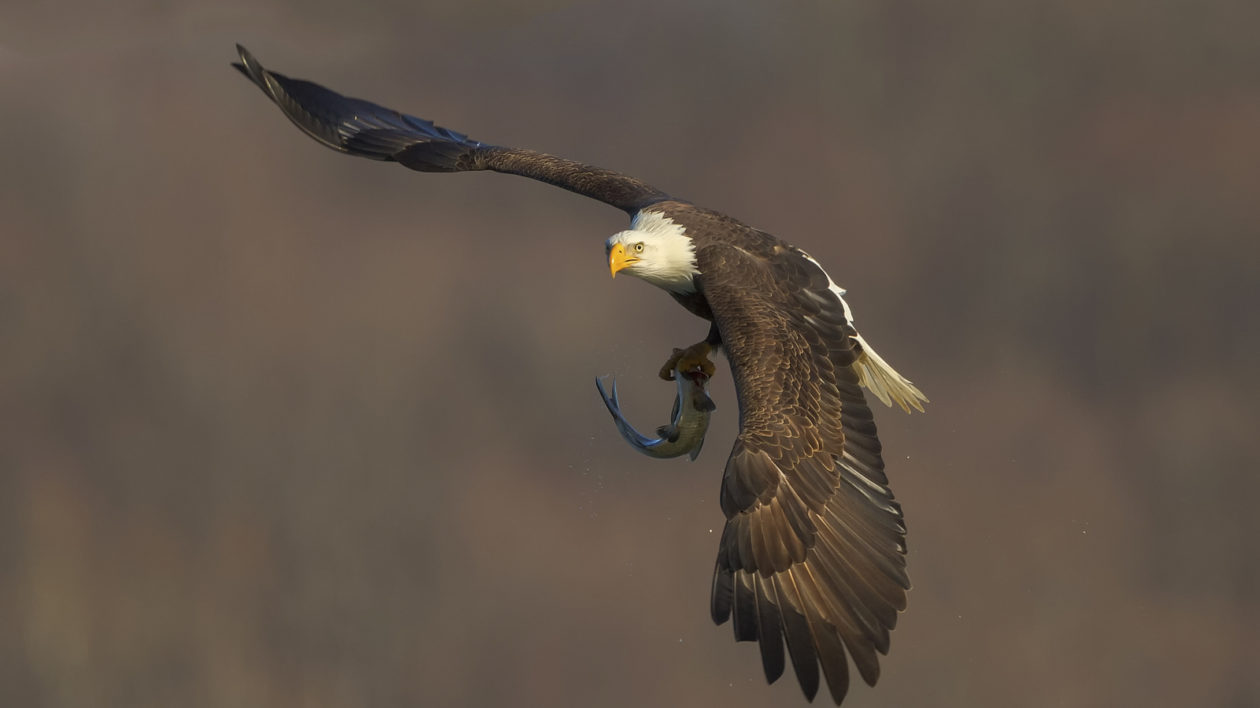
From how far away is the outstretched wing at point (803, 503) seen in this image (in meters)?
5.09

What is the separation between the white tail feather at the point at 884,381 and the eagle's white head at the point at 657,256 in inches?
31.6

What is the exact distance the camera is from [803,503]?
5410mm

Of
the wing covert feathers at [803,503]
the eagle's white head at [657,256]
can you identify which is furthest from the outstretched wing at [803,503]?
the eagle's white head at [657,256]

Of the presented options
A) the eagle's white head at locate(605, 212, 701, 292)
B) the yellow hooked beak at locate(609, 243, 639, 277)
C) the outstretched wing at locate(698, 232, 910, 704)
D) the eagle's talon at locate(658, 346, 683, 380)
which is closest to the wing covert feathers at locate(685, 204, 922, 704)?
the outstretched wing at locate(698, 232, 910, 704)

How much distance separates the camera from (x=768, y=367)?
5680 mm

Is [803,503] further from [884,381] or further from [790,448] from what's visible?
[884,381]

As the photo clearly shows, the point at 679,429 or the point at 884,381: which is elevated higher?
the point at 884,381

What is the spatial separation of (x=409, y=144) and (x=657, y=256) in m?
2.05

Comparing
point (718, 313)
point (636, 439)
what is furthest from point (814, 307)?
point (636, 439)

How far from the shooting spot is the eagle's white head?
6398 mm

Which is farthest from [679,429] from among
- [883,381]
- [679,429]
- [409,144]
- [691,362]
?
[409,144]

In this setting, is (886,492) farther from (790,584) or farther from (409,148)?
(409,148)

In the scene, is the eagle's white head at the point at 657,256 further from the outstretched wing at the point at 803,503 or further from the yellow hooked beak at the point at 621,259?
the outstretched wing at the point at 803,503

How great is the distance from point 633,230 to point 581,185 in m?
0.78
